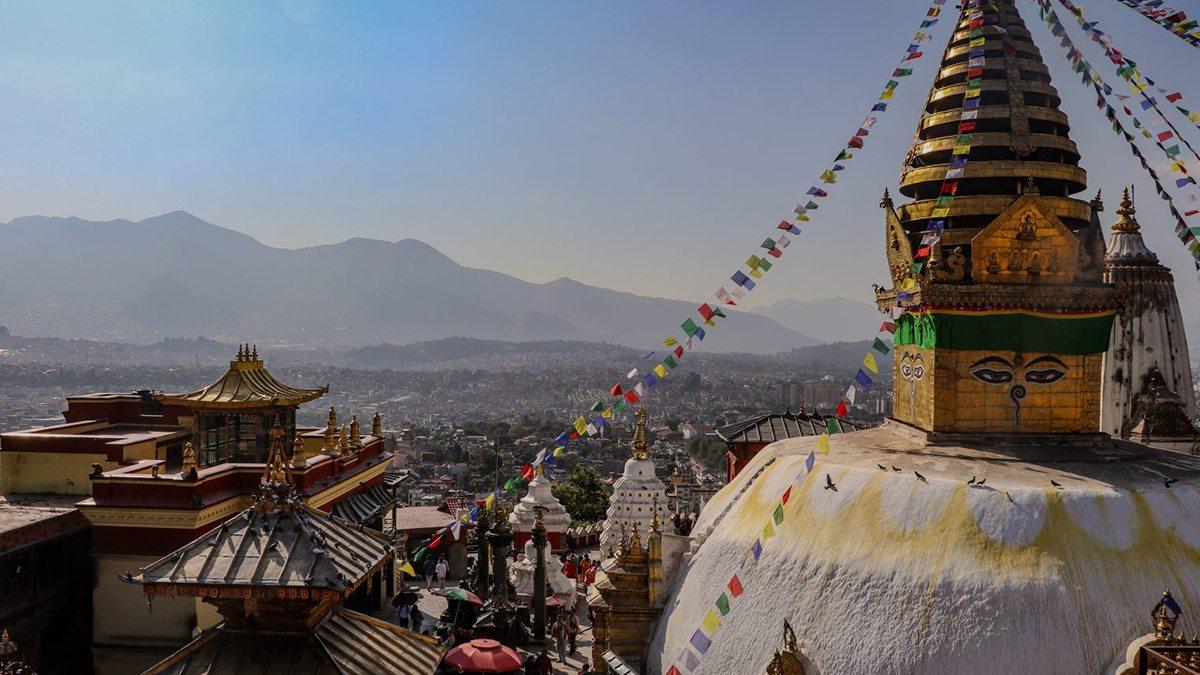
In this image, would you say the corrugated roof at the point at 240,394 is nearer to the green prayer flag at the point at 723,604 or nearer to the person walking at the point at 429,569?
the person walking at the point at 429,569

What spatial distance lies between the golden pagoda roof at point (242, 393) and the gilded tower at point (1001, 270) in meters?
13.1

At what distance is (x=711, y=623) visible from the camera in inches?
378

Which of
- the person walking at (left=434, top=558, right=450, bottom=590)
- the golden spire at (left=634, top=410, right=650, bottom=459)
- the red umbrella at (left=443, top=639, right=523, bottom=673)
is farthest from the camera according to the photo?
the golden spire at (left=634, top=410, right=650, bottom=459)

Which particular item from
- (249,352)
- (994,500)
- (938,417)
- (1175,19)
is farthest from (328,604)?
(249,352)

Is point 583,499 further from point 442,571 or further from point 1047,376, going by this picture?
point 1047,376

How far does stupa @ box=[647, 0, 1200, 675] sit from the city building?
5.64m

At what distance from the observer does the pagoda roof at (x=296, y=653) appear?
21.4ft

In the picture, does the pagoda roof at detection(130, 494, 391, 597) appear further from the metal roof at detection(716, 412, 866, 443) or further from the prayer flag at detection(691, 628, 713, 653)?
the metal roof at detection(716, 412, 866, 443)

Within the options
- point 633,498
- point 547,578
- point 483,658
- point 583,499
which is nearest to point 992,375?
point 483,658

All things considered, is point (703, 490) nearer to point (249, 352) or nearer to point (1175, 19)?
point (249, 352)

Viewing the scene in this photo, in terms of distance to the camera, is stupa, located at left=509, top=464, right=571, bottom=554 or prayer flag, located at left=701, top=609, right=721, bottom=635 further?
stupa, located at left=509, top=464, right=571, bottom=554

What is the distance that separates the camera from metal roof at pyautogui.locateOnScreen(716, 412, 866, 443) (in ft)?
64.2

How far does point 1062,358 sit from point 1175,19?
4.45 m

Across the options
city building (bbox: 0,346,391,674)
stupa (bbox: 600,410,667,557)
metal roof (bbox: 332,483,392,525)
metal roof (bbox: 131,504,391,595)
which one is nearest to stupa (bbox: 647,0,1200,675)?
metal roof (bbox: 131,504,391,595)
